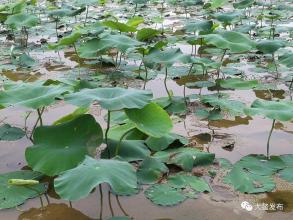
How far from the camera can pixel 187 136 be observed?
2617mm

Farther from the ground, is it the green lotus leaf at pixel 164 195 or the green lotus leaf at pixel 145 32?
the green lotus leaf at pixel 145 32

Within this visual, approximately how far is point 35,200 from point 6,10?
401cm

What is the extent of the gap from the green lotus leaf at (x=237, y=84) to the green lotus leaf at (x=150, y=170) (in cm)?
122

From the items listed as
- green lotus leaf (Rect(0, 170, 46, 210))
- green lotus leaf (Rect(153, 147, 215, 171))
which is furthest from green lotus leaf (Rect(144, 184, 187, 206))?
green lotus leaf (Rect(0, 170, 46, 210))

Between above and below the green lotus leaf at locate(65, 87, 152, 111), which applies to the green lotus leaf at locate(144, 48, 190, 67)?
below

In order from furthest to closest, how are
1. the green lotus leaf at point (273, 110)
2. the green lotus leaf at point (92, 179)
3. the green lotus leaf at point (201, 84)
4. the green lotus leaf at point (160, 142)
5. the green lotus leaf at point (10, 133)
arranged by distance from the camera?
the green lotus leaf at point (201, 84) < the green lotus leaf at point (10, 133) < the green lotus leaf at point (160, 142) < the green lotus leaf at point (273, 110) < the green lotus leaf at point (92, 179)

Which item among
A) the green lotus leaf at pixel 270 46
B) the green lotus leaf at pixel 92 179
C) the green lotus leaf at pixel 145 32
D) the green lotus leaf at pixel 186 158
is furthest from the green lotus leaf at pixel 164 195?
the green lotus leaf at pixel 145 32

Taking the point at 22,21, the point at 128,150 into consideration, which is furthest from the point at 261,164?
the point at 22,21

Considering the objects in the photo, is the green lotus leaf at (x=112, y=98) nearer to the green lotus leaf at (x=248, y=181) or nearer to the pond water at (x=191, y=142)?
the pond water at (x=191, y=142)

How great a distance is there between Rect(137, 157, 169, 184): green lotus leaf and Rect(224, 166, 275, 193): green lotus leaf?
0.99 feet

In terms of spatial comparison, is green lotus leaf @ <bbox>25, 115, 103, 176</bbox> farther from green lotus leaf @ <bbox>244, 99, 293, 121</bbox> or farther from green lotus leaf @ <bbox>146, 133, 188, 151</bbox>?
green lotus leaf @ <bbox>244, 99, 293, 121</bbox>

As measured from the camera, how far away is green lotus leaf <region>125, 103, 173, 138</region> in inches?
82.0

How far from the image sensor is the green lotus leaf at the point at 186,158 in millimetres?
2207

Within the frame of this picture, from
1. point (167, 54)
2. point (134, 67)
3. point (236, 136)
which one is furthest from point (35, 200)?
point (134, 67)
